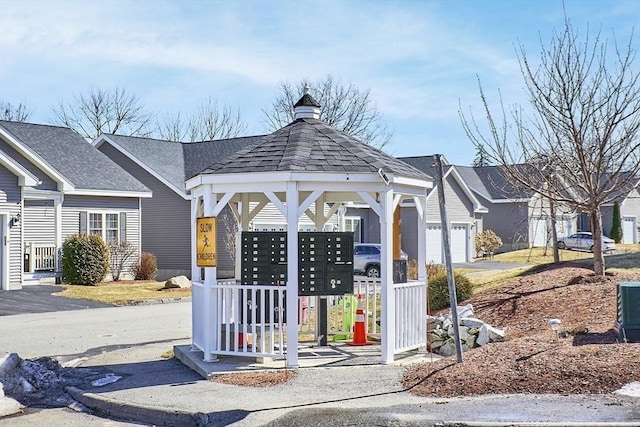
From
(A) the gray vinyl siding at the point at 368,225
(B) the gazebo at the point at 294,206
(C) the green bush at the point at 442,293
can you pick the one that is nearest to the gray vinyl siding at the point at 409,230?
(A) the gray vinyl siding at the point at 368,225

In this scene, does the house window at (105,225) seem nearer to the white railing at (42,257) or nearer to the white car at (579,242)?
the white railing at (42,257)

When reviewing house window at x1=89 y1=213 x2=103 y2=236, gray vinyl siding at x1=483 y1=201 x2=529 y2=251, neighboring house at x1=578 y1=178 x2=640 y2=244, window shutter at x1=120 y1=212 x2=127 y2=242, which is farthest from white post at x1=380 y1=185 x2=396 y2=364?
neighboring house at x1=578 y1=178 x2=640 y2=244

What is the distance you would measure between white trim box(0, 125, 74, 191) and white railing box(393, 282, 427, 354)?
Result: 63.6ft

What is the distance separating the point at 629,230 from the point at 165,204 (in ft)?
130

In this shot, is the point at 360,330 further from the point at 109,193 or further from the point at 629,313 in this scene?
the point at 109,193

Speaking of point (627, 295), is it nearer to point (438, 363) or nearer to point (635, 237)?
point (438, 363)

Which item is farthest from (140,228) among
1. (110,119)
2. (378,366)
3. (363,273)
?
(110,119)

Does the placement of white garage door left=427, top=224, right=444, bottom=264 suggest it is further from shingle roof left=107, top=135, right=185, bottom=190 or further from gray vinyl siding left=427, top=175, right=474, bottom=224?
shingle roof left=107, top=135, right=185, bottom=190

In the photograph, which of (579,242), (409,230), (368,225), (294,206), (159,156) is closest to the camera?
(294,206)

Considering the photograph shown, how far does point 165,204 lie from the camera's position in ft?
116

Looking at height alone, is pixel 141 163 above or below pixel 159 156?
below

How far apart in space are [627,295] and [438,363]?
3.09 m

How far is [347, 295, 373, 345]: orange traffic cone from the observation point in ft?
44.2

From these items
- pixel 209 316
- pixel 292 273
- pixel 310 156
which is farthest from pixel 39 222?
pixel 292 273
